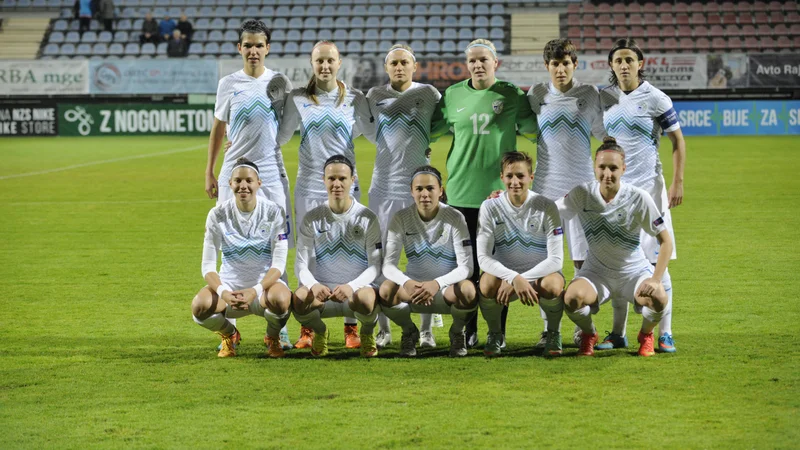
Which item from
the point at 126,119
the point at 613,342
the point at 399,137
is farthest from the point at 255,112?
the point at 126,119

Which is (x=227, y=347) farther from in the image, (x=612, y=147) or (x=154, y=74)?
(x=154, y=74)

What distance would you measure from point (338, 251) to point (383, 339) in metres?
0.69

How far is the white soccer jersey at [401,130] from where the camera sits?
603cm

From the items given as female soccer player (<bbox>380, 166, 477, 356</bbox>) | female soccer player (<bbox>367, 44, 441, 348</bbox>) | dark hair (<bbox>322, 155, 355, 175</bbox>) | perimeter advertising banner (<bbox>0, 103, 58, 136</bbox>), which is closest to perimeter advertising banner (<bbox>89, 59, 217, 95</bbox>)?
perimeter advertising banner (<bbox>0, 103, 58, 136</bbox>)

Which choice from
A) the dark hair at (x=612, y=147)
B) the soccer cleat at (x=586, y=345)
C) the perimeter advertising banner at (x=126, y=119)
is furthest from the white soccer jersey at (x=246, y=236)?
the perimeter advertising banner at (x=126, y=119)

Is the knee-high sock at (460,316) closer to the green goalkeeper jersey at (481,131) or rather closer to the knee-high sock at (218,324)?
the green goalkeeper jersey at (481,131)

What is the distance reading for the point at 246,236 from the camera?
5.82 metres

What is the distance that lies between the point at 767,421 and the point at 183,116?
2373 cm

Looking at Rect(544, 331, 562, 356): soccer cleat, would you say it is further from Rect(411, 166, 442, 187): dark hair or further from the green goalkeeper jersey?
Rect(411, 166, 442, 187): dark hair

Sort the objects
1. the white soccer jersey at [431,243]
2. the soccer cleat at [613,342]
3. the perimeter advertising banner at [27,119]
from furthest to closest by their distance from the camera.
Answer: the perimeter advertising banner at [27,119]
the soccer cleat at [613,342]
the white soccer jersey at [431,243]

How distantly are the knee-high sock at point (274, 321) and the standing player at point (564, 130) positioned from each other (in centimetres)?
153

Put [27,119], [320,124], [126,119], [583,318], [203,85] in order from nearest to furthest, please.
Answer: [583,318]
[320,124]
[27,119]
[126,119]
[203,85]

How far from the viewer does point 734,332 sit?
20.3ft

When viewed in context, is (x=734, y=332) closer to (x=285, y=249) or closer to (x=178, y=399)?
(x=285, y=249)
